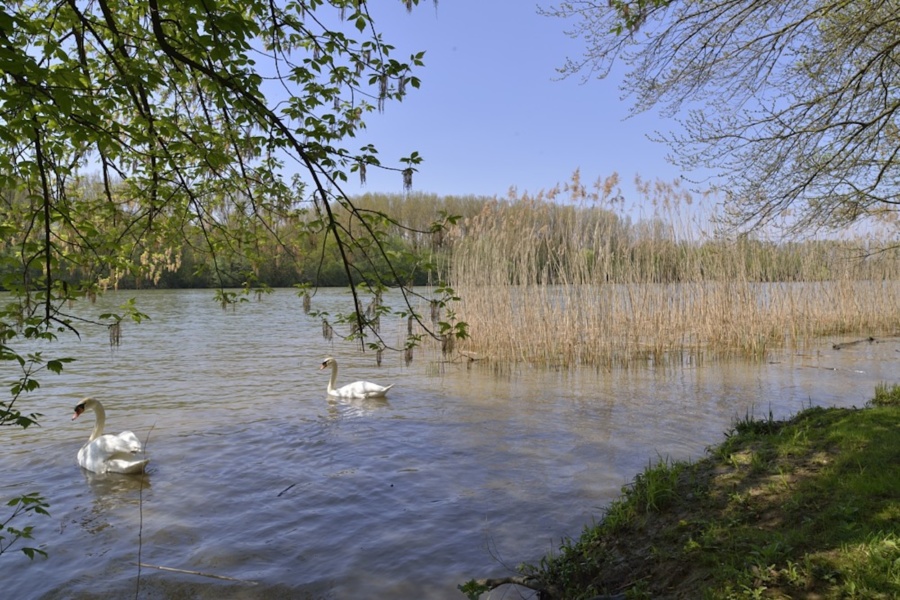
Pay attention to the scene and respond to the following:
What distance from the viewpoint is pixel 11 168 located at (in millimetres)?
3818

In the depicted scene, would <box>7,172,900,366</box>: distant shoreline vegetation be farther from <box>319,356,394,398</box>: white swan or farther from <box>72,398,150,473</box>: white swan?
<box>72,398,150,473</box>: white swan

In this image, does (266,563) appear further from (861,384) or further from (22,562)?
(861,384)

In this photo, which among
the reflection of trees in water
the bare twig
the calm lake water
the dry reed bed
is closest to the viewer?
the bare twig

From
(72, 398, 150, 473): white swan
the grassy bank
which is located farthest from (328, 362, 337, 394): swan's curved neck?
the grassy bank

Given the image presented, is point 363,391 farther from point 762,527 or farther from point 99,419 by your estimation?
point 762,527

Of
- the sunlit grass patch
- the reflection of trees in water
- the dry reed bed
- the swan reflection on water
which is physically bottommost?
the reflection of trees in water

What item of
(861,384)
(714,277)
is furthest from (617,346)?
(861,384)

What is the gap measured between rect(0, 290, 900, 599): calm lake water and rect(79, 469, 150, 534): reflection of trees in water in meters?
0.03

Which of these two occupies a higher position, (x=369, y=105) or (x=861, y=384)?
(x=369, y=105)

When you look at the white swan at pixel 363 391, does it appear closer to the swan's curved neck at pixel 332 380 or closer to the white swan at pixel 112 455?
the swan's curved neck at pixel 332 380

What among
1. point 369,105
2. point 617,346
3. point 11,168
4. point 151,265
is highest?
point 369,105

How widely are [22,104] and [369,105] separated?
3185 mm

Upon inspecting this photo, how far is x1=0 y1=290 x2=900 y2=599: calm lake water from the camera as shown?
423 cm

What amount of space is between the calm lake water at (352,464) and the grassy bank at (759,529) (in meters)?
0.74
